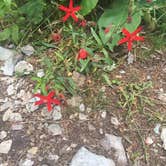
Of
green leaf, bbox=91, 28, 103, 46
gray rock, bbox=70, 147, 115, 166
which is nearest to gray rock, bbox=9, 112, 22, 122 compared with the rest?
gray rock, bbox=70, 147, 115, 166

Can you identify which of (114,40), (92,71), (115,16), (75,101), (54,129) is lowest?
(54,129)

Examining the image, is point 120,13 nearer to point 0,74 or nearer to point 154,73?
point 154,73

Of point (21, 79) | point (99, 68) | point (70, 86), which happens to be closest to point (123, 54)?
point (99, 68)

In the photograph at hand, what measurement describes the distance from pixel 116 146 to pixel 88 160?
14 centimetres

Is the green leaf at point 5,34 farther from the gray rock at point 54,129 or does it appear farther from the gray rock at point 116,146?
the gray rock at point 116,146

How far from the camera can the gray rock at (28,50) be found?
218 centimetres

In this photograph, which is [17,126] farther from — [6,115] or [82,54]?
[82,54]

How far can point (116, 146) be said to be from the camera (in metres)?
1.83

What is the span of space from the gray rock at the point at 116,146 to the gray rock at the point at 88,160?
0.04 metres

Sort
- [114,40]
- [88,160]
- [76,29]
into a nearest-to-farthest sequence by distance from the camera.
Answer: [88,160] → [114,40] → [76,29]

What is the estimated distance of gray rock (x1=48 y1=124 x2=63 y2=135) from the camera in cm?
186

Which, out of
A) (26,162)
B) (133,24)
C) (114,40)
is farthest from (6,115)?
(133,24)

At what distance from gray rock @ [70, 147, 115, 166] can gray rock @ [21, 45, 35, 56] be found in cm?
63

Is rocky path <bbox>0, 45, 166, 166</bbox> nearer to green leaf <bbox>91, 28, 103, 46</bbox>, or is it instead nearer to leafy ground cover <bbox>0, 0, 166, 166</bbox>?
leafy ground cover <bbox>0, 0, 166, 166</bbox>
